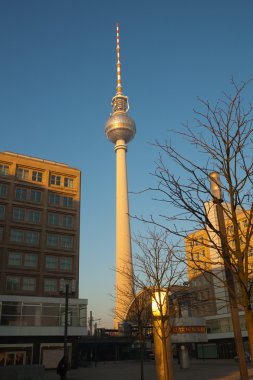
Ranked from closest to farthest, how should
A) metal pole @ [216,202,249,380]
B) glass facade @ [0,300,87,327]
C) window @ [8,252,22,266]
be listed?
metal pole @ [216,202,249,380], glass facade @ [0,300,87,327], window @ [8,252,22,266]

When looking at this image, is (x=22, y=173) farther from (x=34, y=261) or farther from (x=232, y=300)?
(x=232, y=300)

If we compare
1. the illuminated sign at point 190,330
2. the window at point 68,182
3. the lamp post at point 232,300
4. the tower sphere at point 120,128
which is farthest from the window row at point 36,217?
the tower sphere at point 120,128

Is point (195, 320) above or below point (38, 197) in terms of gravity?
below

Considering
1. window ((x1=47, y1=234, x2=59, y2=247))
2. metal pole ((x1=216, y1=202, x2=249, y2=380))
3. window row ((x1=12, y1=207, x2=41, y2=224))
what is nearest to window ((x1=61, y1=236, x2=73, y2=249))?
window ((x1=47, y1=234, x2=59, y2=247))

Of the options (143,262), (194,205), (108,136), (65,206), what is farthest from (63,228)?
(108,136)

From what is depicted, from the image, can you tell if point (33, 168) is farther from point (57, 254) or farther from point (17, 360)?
point (17, 360)

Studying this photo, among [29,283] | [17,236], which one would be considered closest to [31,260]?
[29,283]

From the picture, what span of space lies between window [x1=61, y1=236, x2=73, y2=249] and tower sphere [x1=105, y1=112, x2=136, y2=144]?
70.0 metres

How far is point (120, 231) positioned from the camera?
101 m

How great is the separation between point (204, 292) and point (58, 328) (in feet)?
110

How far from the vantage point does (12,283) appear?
44500 mm

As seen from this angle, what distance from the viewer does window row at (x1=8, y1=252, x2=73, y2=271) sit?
45.7 metres

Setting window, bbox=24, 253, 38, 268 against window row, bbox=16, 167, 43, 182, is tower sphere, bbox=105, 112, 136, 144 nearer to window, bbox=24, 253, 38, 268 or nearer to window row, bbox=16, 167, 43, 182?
window row, bbox=16, 167, 43, 182

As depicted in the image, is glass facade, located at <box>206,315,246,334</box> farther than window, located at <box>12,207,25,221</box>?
Yes
